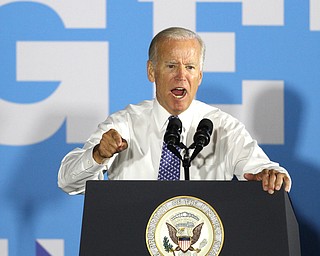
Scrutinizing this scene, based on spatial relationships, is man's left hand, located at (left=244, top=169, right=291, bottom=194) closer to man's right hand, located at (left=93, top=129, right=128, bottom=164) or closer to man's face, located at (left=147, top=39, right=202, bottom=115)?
man's right hand, located at (left=93, top=129, right=128, bottom=164)

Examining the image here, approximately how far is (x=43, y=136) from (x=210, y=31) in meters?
0.87

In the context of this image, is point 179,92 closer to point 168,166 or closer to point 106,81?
point 168,166

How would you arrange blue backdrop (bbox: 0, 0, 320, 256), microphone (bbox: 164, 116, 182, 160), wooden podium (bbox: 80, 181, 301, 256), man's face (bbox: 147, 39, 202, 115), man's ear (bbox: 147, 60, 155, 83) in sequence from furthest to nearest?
1. blue backdrop (bbox: 0, 0, 320, 256)
2. man's ear (bbox: 147, 60, 155, 83)
3. man's face (bbox: 147, 39, 202, 115)
4. microphone (bbox: 164, 116, 182, 160)
5. wooden podium (bbox: 80, 181, 301, 256)

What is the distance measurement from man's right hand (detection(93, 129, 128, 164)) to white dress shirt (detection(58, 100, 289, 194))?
371 millimetres

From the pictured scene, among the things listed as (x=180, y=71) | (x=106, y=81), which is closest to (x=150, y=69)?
(x=180, y=71)

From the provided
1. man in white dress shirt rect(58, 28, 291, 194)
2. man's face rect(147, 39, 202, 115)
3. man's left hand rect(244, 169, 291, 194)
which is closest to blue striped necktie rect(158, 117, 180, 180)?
man in white dress shirt rect(58, 28, 291, 194)

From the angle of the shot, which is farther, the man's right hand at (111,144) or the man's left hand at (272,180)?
the man's right hand at (111,144)

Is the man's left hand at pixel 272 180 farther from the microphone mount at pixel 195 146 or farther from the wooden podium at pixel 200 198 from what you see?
the microphone mount at pixel 195 146

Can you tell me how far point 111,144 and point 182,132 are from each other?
0.63 meters

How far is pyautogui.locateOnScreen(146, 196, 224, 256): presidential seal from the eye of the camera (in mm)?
2037

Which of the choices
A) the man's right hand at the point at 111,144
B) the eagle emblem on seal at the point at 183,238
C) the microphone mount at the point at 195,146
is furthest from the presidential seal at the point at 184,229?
the man's right hand at the point at 111,144

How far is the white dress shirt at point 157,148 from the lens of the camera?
9.04 ft

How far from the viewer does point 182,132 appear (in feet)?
9.41

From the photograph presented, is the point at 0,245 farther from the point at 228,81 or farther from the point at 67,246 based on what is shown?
the point at 228,81
